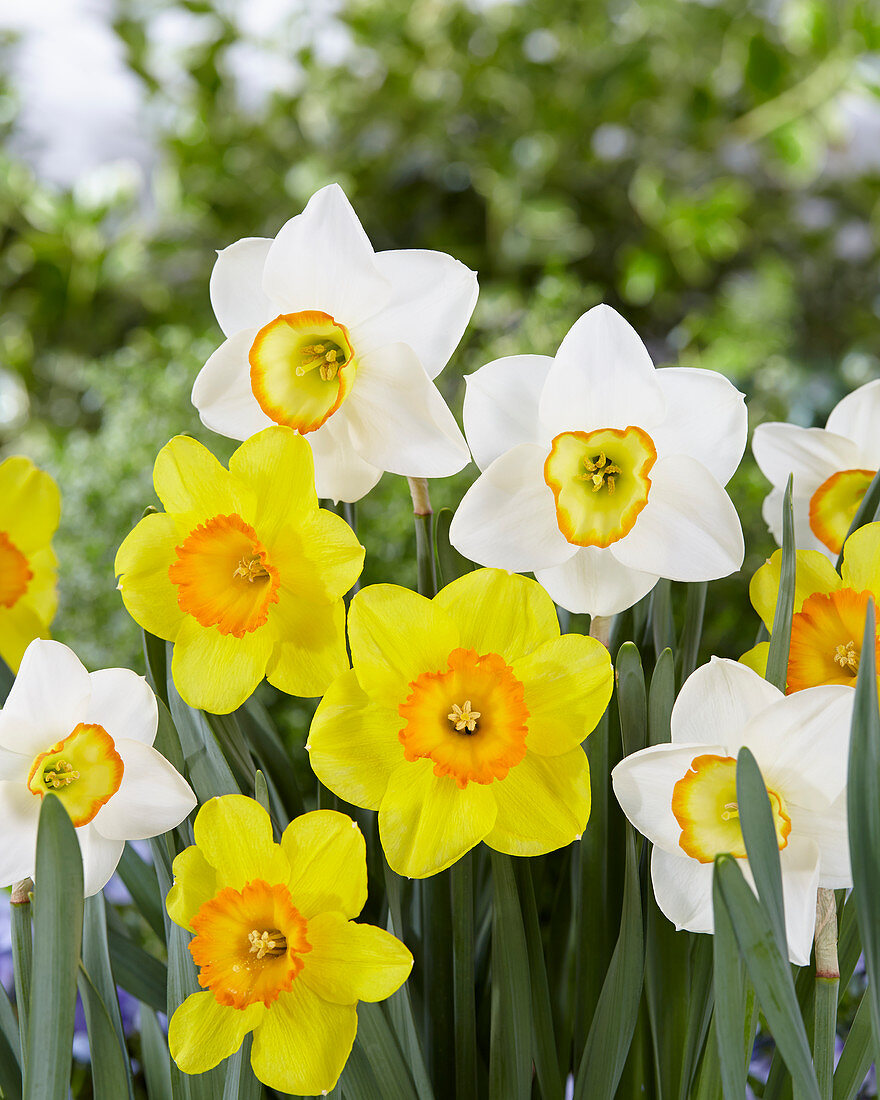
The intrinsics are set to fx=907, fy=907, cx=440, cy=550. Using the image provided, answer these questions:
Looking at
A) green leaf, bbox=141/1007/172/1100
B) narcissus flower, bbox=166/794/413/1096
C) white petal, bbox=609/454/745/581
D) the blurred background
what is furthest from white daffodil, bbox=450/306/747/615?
the blurred background

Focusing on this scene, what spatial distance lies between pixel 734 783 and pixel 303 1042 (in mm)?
146

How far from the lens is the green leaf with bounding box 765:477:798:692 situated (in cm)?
27

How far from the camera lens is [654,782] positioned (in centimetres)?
26

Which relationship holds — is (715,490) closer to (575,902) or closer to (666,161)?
(575,902)

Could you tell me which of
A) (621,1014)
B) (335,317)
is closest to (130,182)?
(335,317)

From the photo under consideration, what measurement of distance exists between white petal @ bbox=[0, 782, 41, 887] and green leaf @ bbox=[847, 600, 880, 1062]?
230mm

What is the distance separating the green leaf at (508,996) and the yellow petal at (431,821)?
0.04 meters

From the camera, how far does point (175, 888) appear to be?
0.90 ft

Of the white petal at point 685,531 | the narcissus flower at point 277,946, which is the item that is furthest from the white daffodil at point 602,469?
the narcissus flower at point 277,946

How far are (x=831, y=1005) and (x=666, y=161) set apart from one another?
1492mm

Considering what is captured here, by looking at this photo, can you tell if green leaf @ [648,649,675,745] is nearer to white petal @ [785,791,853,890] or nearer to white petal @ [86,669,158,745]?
white petal @ [785,791,853,890]

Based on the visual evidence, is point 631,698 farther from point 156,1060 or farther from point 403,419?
point 156,1060

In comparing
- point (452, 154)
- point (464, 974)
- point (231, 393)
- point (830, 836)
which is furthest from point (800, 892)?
point (452, 154)

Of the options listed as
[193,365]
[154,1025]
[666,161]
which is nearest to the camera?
[154,1025]
